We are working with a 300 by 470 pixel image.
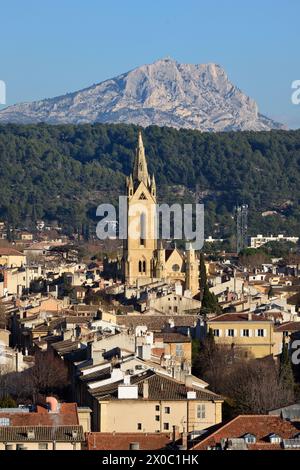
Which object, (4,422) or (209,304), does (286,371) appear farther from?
(209,304)

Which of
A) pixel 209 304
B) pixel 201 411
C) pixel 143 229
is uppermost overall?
pixel 143 229

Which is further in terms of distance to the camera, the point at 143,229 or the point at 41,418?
the point at 143,229

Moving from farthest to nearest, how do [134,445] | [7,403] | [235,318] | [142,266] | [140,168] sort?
[140,168], [142,266], [235,318], [7,403], [134,445]

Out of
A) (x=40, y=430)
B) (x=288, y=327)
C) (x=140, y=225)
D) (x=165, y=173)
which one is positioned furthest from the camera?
(x=165, y=173)

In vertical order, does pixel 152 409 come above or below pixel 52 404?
below

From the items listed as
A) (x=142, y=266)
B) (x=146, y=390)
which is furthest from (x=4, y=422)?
(x=142, y=266)
